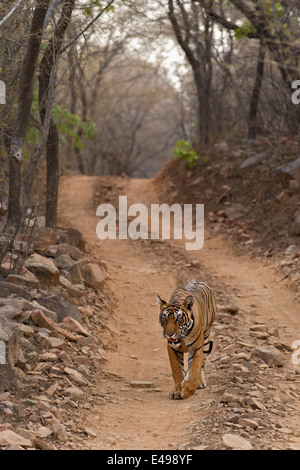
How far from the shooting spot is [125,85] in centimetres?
3061

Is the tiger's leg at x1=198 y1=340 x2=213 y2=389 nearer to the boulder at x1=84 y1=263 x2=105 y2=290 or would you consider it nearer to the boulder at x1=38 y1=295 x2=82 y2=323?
the boulder at x1=38 y1=295 x2=82 y2=323

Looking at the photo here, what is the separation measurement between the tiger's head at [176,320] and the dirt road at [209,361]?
2.24 feet

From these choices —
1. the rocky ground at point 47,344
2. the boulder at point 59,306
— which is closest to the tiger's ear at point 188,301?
the rocky ground at point 47,344

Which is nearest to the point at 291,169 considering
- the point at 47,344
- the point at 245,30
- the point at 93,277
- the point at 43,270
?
the point at 245,30

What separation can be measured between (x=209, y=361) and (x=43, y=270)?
261cm

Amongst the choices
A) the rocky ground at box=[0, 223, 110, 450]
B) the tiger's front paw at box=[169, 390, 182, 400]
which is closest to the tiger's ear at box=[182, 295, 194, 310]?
the tiger's front paw at box=[169, 390, 182, 400]

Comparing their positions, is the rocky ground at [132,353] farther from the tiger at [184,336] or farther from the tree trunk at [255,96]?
the tree trunk at [255,96]

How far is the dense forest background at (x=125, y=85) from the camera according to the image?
824cm

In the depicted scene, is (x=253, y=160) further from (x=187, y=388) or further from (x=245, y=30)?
(x=187, y=388)

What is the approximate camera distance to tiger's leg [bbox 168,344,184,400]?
589cm

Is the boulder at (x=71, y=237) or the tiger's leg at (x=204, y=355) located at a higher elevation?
the boulder at (x=71, y=237)

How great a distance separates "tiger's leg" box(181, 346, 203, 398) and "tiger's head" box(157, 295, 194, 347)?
280 millimetres

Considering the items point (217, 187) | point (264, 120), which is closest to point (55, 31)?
point (217, 187)
